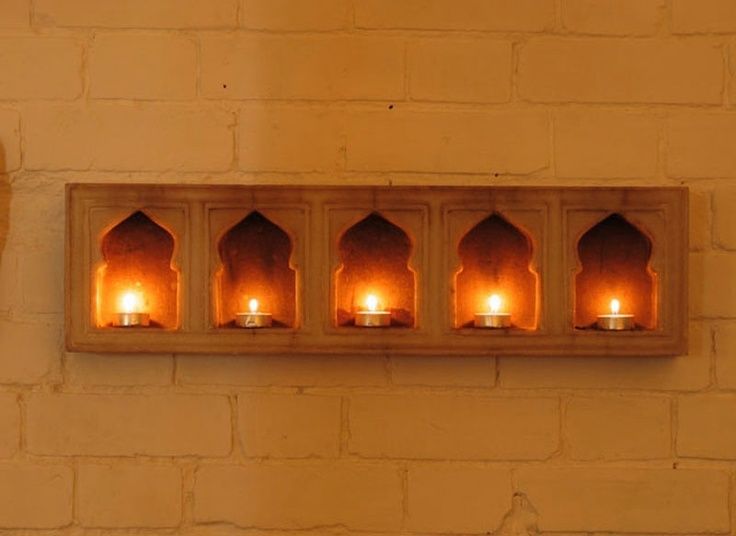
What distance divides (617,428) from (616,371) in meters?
0.07

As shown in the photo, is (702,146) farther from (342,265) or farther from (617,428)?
(342,265)

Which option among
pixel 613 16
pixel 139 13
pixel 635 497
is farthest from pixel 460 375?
Result: pixel 139 13

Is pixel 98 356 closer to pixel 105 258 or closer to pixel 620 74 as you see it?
pixel 105 258

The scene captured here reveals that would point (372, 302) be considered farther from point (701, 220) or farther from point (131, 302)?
point (701, 220)

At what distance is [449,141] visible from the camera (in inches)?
45.7

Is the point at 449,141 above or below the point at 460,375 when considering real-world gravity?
above

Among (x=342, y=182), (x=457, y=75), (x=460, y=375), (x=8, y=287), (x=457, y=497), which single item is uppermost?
(x=457, y=75)

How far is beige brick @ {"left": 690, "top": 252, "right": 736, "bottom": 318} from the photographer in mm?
1148

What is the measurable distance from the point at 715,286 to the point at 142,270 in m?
0.73

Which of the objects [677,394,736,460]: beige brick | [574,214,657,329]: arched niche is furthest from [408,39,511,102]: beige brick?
[677,394,736,460]: beige brick

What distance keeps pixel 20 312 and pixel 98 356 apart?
11 cm

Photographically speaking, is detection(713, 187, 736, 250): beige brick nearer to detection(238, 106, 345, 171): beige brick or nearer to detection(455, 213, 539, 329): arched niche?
detection(455, 213, 539, 329): arched niche

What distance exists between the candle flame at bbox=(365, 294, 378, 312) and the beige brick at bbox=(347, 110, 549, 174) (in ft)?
0.54

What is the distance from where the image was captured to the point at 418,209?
1101mm
